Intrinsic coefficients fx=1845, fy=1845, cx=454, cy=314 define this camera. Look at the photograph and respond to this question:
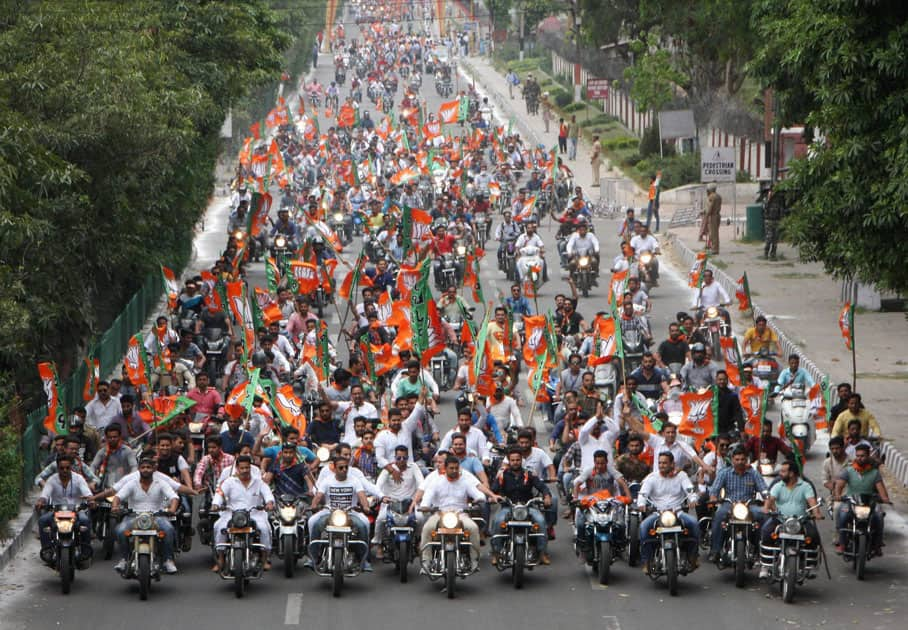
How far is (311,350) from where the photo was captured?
23.5 m

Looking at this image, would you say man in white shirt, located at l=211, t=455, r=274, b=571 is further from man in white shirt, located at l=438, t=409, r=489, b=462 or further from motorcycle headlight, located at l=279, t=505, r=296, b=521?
man in white shirt, located at l=438, t=409, r=489, b=462

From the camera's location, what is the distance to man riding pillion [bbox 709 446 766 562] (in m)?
16.6

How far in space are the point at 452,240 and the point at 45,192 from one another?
1360 centimetres

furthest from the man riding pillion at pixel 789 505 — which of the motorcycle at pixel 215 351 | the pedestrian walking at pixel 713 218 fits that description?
the pedestrian walking at pixel 713 218

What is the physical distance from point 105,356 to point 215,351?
166 centimetres

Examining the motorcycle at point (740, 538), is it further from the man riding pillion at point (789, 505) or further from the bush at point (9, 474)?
the bush at point (9, 474)

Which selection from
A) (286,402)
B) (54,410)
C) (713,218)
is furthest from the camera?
(713,218)

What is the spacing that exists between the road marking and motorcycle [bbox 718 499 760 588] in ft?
12.6

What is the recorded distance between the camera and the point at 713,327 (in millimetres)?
26312

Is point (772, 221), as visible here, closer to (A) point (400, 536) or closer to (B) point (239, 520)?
(A) point (400, 536)

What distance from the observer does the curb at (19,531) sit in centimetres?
1723

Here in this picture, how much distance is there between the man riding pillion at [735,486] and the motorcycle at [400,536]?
272cm

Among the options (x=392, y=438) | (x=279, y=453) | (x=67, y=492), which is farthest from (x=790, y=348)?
(x=67, y=492)

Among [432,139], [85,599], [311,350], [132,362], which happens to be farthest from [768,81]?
[432,139]
